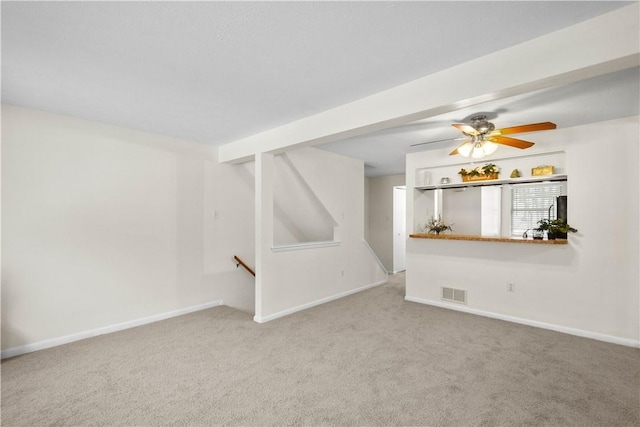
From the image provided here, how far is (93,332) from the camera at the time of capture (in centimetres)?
351

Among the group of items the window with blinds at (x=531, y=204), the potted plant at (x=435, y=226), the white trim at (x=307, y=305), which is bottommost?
the white trim at (x=307, y=305)

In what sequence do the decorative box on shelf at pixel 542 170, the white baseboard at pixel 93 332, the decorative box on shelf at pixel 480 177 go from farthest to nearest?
the decorative box on shelf at pixel 480 177
the decorative box on shelf at pixel 542 170
the white baseboard at pixel 93 332

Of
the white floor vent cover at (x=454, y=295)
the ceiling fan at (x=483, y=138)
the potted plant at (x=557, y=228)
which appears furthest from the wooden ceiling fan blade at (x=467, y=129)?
the white floor vent cover at (x=454, y=295)

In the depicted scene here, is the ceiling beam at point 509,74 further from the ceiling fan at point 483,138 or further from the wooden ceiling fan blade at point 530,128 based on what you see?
the wooden ceiling fan blade at point 530,128

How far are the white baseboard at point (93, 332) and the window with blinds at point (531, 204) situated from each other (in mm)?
4842

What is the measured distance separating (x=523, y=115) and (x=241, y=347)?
13.0 feet

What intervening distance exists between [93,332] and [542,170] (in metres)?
5.88

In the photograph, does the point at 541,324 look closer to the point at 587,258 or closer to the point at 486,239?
the point at 587,258

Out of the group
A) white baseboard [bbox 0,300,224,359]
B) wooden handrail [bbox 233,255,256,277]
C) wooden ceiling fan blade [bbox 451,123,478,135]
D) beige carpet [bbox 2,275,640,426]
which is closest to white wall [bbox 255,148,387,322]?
beige carpet [bbox 2,275,640,426]

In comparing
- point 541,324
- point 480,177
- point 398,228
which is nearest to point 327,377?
point 541,324

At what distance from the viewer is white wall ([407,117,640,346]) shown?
3297 mm

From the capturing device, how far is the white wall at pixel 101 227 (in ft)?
10.1

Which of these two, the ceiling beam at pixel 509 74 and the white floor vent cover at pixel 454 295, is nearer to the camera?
the ceiling beam at pixel 509 74

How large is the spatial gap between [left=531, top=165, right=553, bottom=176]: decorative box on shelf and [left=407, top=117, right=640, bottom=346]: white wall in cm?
17
